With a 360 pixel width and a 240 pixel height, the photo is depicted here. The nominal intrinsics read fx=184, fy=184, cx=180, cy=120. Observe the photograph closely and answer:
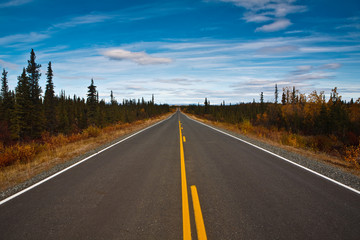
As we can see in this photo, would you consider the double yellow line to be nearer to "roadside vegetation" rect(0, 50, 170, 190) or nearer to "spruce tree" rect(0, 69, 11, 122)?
"roadside vegetation" rect(0, 50, 170, 190)

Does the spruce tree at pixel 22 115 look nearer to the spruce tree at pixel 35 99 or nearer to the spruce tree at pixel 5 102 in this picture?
the spruce tree at pixel 35 99

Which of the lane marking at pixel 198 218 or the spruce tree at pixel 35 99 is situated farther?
the spruce tree at pixel 35 99

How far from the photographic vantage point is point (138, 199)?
13.1 feet

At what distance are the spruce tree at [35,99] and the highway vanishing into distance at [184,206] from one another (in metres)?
34.4

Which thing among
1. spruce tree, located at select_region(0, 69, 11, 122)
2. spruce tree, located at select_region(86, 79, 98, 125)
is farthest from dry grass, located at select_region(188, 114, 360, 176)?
spruce tree, located at select_region(0, 69, 11, 122)

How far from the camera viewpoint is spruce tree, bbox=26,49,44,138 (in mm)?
32531

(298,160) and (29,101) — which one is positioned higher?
(29,101)

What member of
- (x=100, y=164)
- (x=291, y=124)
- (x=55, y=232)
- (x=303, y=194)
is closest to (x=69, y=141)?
(x=100, y=164)

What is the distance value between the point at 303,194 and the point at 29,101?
4048cm

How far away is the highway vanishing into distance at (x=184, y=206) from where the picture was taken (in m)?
2.88

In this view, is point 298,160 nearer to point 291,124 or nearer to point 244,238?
point 244,238

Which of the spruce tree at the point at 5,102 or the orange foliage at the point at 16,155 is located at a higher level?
the spruce tree at the point at 5,102

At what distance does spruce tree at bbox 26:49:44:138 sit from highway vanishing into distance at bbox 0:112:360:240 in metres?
34.4

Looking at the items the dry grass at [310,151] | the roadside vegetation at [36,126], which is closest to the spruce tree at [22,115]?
the roadside vegetation at [36,126]
